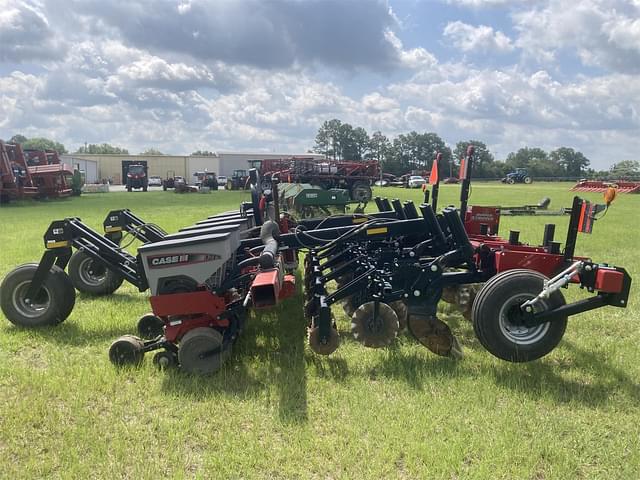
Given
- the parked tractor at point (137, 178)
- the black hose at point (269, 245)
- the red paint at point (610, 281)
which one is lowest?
the parked tractor at point (137, 178)

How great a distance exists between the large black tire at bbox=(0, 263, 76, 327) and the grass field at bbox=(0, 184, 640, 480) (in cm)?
20

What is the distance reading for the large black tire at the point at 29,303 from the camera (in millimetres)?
4809

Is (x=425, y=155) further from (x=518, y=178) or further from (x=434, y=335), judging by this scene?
(x=434, y=335)

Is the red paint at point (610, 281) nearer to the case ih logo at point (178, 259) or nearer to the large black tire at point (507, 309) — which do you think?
the large black tire at point (507, 309)

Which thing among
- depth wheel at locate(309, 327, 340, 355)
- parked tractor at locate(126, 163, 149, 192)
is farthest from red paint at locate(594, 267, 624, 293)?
parked tractor at locate(126, 163, 149, 192)

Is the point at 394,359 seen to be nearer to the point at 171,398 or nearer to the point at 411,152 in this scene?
the point at 171,398

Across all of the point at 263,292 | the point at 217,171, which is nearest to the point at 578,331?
the point at 263,292

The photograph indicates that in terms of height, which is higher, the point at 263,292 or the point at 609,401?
the point at 263,292

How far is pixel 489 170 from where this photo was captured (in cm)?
8550

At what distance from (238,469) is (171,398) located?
1002 mm

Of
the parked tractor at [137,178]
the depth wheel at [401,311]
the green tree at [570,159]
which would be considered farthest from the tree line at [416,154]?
the depth wheel at [401,311]

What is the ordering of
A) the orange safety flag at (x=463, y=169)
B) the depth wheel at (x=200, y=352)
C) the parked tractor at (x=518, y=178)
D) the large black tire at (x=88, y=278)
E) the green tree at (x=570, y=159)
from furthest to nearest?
1. the green tree at (x=570, y=159)
2. the parked tractor at (x=518, y=178)
3. the large black tire at (x=88, y=278)
4. the orange safety flag at (x=463, y=169)
5. the depth wheel at (x=200, y=352)

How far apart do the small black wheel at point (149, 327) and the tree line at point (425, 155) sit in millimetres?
79333

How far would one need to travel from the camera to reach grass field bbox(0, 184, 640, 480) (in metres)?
2.66
